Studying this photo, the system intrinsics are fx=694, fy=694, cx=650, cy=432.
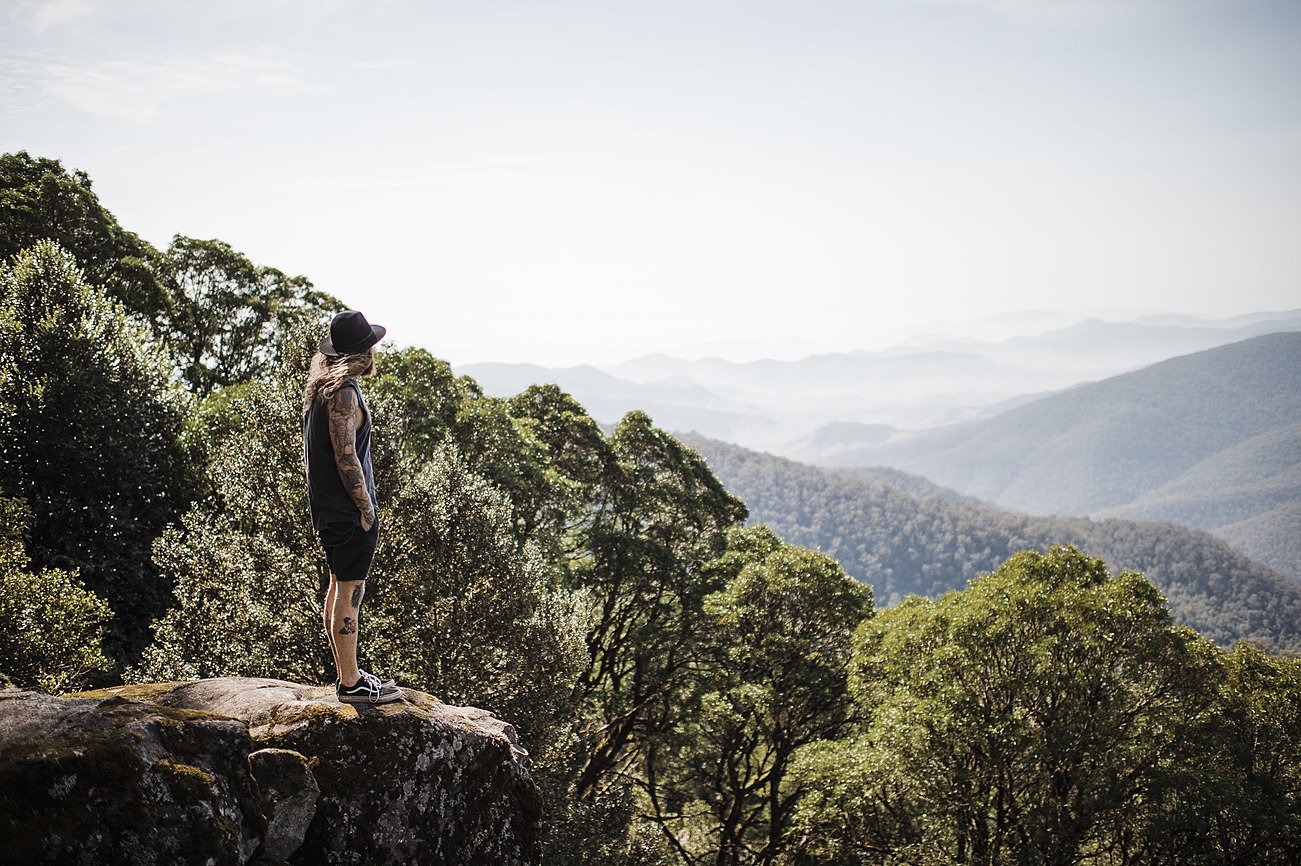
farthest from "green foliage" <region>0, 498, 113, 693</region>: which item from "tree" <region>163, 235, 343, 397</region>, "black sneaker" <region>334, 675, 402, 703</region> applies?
"tree" <region>163, 235, 343, 397</region>

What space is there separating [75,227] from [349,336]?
92.5 feet

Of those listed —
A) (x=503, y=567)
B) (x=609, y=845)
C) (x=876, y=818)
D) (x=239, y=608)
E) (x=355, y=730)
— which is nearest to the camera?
(x=355, y=730)

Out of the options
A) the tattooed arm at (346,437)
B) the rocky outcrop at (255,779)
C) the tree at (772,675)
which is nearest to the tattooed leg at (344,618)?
the rocky outcrop at (255,779)

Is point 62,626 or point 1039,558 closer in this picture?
point 62,626

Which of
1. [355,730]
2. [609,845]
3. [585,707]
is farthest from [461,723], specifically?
[585,707]

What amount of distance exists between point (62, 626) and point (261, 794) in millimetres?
8960

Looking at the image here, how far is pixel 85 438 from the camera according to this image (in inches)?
634

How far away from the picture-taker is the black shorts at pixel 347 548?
6.86 meters

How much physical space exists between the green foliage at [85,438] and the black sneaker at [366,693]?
12.5 metres

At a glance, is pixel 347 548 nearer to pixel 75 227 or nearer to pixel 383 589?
pixel 383 589

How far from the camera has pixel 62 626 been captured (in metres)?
11.8

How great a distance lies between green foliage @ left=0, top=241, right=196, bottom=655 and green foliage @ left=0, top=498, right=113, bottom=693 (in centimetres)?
326

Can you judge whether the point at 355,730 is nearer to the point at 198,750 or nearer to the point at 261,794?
the point at 261,794

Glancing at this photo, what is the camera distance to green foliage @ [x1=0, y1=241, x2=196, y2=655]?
15.6 meters
